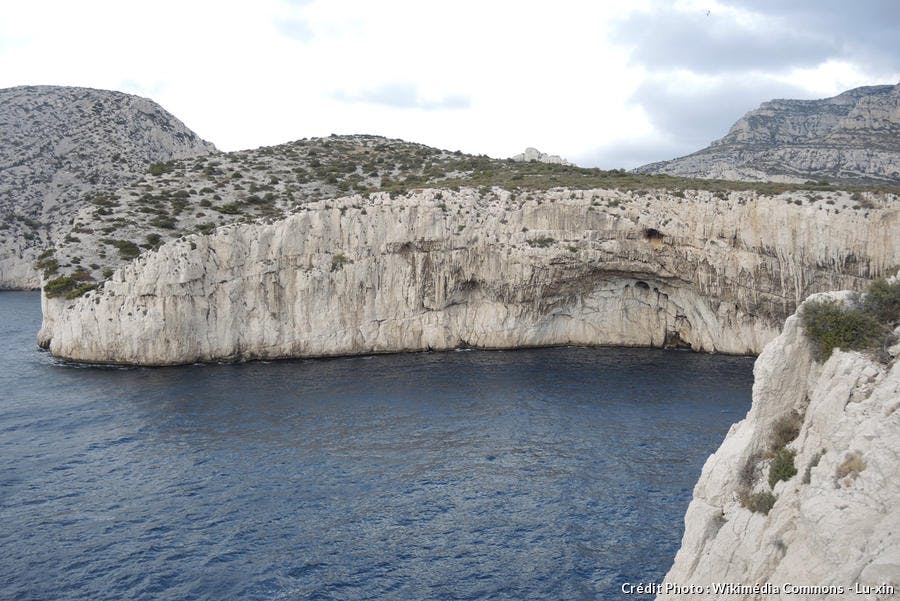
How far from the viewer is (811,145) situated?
3698 inches

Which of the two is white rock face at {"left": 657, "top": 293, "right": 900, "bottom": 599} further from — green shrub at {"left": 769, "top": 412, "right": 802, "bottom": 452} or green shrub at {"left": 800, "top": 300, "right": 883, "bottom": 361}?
green shrub at {"left": 800, "top": 300, "right": 883, "bottom": 361}

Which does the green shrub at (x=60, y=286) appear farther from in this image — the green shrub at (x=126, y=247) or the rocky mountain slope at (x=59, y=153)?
the rocky mountain slope at (x=59, y=153)

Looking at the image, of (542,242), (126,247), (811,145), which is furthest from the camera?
(811,145)

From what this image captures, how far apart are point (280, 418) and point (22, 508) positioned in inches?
525

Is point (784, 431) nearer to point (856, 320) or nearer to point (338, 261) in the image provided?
point (856, 320)

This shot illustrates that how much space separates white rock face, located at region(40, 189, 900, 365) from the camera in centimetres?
4853

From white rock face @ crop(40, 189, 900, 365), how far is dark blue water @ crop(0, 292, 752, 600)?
5311mm

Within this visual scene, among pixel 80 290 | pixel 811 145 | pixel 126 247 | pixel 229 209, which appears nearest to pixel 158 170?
pixel 229 209

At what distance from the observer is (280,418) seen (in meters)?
35.6

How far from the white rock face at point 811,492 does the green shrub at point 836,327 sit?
0.28m

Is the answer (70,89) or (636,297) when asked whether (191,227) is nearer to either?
(636,297)

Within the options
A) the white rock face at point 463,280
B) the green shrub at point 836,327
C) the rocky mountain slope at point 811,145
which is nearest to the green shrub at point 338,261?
the white rock face at point 463,280

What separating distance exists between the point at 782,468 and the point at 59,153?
5253 inches

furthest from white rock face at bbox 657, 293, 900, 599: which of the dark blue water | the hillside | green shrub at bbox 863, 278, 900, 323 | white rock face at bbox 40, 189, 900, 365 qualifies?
the hillside
